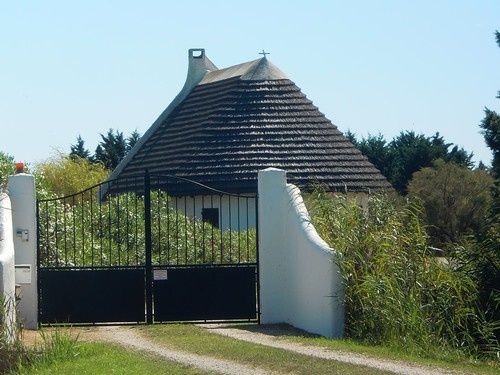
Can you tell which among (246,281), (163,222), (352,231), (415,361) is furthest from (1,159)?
(415,361)

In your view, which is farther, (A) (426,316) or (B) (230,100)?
(B) (230,100)

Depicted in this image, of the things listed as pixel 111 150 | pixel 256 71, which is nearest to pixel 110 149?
pixel 111 150

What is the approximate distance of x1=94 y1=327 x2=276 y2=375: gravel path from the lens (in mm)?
12820

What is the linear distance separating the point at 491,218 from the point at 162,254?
268 inches

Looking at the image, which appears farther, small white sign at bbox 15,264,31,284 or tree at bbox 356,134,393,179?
tree at bbox 356,134,393,179

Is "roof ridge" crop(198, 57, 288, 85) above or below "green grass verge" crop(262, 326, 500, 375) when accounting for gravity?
above

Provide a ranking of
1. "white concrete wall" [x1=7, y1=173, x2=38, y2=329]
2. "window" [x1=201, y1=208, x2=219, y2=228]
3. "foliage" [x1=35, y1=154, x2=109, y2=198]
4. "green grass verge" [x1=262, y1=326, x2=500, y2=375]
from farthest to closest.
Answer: "foliage" [x1=35, y1=154, x2=109, y2=198], "window" [x1=201, y1=208, x2=219, y2=228], "white concrete wall" [x1=7, y1=173, x2=38, y2=329], "green grass verge" [x1=262, y1=326, x2=500, y2=375]

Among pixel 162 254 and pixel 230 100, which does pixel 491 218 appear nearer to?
pixel 162 254

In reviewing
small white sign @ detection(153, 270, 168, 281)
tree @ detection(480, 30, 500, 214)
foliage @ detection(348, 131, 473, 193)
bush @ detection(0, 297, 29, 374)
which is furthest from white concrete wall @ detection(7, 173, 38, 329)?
foliage @ detection(348, 131, 473, 193)

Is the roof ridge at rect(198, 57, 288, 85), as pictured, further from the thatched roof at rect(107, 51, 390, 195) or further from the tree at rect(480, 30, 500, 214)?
the tree at rect(480, 30, 500, 214)

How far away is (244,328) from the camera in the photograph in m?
17.6

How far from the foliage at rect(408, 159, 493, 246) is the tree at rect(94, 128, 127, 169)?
871 inches

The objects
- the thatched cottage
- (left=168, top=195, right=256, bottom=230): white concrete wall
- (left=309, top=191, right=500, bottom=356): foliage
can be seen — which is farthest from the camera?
the thatched cottage

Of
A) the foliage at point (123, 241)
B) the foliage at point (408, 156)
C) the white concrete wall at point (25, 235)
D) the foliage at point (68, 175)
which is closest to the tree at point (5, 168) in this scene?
the foliage at point (123, 241)
